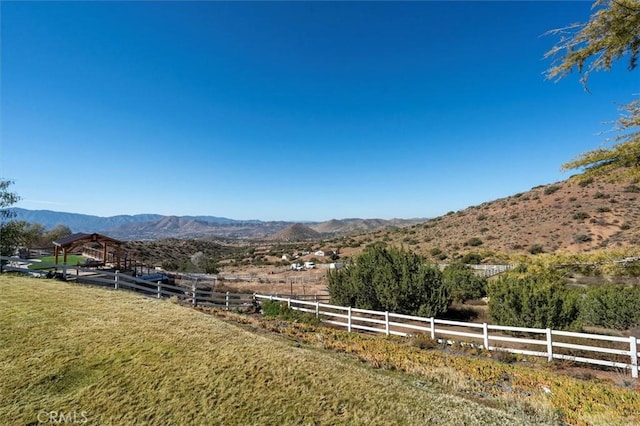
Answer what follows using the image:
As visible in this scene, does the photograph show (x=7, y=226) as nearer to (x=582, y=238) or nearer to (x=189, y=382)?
(x=189, y=382)

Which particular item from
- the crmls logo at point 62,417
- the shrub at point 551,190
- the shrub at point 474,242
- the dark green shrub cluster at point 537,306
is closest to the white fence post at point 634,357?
the dark green shrub cluster at point 537,306

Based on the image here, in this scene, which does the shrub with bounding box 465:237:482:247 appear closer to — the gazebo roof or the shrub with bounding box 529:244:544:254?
the shrub with bounding box 529:244:544:254

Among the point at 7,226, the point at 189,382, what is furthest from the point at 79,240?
the point at 189,382

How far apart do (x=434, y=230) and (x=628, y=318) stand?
47.6 metres

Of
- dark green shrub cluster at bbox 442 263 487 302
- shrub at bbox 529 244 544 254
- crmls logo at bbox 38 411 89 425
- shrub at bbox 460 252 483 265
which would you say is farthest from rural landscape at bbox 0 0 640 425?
shrub at bbox 529 244 544 254

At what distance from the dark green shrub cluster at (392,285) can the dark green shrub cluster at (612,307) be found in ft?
24.4

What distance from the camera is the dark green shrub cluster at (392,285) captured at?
17.4 metres

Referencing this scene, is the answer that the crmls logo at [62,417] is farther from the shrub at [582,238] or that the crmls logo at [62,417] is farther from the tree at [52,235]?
the tree at [52,235]

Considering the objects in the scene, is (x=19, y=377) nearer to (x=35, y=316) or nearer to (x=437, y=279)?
(x=35, y=316)

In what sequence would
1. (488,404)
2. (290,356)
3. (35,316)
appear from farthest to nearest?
→ (35,316), (290,356), (488,404)

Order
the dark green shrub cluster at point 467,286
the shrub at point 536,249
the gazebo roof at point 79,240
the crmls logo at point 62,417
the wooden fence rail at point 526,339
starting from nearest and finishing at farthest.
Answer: the crmls logo at point 62,417, the wooden fence rail at point 526,339, the gazebo roof at point 79,240, the dark green shrub cluster at point 467,286, the shrub at point 536,249

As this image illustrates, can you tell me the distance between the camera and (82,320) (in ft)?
30.5

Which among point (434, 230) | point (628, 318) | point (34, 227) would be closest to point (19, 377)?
point (628, 318)

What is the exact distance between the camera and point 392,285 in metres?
17.4
